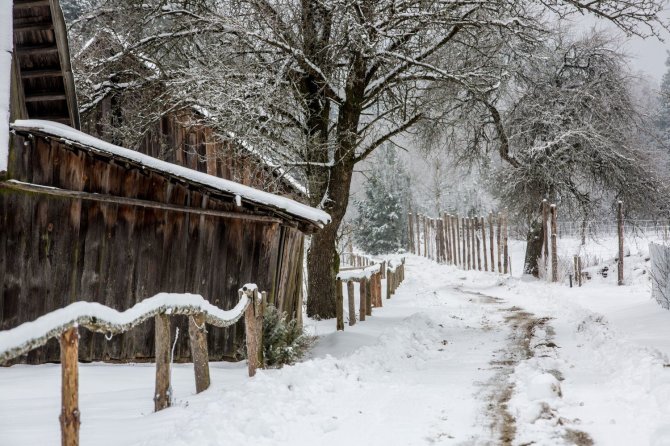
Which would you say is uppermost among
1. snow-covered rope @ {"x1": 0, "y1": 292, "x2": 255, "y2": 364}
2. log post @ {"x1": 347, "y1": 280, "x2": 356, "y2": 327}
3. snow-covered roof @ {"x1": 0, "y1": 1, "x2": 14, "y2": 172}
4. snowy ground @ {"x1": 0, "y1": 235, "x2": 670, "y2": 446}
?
snow-covered roof @ {"x1": 0, "y1": 1, "x2": 14, "y2": 172}

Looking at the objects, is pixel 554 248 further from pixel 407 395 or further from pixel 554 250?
pixel 407 395

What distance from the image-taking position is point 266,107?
36.1ft

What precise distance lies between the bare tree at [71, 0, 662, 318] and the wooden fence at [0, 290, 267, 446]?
15.6ft

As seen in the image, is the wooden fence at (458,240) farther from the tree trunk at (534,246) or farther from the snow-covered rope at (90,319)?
the snow-covered rope at (90,319)

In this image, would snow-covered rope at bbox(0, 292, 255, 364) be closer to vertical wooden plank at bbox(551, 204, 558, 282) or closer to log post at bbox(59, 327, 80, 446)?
log post at bbox(59, 327, 80, 446)

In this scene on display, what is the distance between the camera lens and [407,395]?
673 cm

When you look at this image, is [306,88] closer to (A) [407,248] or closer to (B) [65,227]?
(B) [65,227]

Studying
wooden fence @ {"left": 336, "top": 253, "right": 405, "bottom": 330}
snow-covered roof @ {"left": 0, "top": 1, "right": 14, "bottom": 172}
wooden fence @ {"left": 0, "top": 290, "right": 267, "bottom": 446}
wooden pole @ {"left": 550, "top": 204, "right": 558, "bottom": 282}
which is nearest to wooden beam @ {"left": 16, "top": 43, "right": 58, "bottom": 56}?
snow-covered roof @ {"left": 0, "top": 1, "right": 14, "bottom": 172}

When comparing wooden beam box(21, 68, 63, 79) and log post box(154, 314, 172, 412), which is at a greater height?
wooden beam box(21, 68, 63, 79)

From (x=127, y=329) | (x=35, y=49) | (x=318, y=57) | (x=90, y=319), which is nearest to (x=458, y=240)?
(x=318, y=57)

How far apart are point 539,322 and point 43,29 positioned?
11.4m

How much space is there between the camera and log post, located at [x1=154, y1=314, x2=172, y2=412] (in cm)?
507

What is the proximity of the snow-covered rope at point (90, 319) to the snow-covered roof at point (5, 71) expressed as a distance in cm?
339

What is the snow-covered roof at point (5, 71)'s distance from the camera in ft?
23.5
